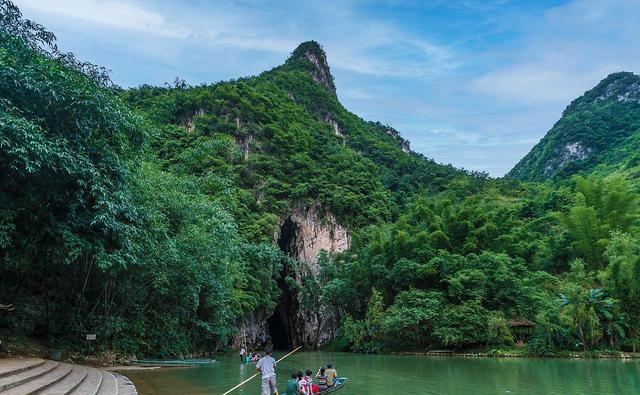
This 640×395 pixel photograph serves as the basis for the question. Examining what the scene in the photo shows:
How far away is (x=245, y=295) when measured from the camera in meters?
24.2

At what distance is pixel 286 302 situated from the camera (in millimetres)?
35406

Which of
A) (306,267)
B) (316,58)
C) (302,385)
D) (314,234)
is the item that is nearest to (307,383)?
(302,385)

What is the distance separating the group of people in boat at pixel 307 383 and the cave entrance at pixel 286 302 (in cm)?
2236

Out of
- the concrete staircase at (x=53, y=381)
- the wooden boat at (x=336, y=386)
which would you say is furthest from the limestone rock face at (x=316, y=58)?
the concrete staircase at (x=53, y=381)

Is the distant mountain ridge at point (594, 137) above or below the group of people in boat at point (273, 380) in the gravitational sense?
above

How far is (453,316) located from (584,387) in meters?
11.4

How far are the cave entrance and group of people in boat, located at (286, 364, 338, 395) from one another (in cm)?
2236

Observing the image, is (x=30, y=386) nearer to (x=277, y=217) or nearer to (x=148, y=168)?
(x=148, y=168)

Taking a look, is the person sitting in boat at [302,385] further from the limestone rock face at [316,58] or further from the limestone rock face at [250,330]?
the limestone rock face at [316,58]

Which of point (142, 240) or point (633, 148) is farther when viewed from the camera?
point (633, 148)

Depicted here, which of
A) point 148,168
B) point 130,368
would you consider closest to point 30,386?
point 130,368

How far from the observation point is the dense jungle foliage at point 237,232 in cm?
855

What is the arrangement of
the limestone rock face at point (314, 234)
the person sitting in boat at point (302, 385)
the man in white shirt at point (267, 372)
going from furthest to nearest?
1. the limestone rock face at point (314, 234)
2. the person sitting in boat at point (302, 385)
3. the man in white shirt at point (267, 372)

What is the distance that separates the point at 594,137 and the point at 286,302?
49.7 metres
